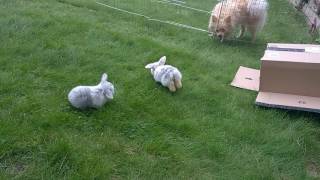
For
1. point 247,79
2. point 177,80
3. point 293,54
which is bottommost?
point 247,79

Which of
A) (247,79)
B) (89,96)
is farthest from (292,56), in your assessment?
(89,96)

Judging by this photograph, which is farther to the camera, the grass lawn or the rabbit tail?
the rabbit tail

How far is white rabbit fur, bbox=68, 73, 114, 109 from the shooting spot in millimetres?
3291

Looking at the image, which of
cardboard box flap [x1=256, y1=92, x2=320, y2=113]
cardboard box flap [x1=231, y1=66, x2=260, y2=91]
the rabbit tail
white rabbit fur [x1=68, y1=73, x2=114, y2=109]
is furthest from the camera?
cardboard box flap [x1=231, y1=66, x2=260, y2=91]

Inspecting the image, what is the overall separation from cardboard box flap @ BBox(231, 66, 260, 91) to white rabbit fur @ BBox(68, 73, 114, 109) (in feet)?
5.26

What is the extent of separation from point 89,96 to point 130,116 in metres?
0.40

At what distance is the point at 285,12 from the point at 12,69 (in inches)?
208

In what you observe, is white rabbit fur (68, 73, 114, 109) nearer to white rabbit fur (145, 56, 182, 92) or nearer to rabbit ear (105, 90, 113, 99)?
rabbit ear (105, 90, 113, 99)

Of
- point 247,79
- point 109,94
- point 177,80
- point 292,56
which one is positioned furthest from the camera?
point 247,79

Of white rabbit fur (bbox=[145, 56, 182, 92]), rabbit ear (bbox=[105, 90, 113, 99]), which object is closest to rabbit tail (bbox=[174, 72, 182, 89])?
white rabbit fur (bbox=[145, 56, 182, 92])

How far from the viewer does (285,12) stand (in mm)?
7543

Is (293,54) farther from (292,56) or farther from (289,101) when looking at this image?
(289,101)

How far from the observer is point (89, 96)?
10.8 ft

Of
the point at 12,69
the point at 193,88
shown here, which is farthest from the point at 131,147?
the point at 12,69
